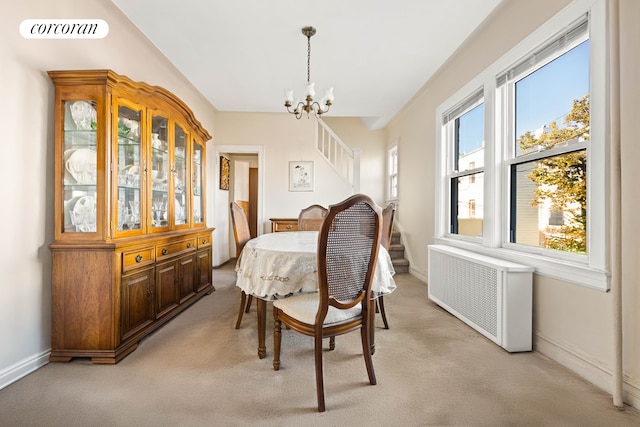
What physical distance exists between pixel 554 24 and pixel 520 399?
91.4 inches

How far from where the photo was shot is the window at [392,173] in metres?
6.07

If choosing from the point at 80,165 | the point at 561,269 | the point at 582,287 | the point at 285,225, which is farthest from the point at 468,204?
the point at 80,165

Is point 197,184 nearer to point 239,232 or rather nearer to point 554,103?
point 239,232

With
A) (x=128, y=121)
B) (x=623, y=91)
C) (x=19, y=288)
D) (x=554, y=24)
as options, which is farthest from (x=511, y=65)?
(x=19, y=288)

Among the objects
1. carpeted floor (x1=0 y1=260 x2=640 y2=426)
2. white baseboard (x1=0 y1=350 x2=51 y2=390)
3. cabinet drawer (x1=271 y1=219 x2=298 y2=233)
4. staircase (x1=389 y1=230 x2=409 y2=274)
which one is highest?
cabinet drawer (x1=271 y1=219 x2=298 y2=233)

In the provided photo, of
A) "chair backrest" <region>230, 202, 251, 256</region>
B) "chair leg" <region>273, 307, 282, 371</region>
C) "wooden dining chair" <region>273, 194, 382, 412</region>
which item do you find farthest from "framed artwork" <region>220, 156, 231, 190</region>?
"wooden dining chair" <region>273, 194, 382, 412</region>

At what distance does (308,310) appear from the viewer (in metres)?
1.70

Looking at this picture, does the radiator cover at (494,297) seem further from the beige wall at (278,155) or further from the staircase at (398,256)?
the beige wall at (278,155)

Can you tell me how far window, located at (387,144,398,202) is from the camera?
19.9ft

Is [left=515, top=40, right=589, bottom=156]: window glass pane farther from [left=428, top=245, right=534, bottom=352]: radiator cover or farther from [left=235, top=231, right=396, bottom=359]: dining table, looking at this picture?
[left=235, top=231, right=396, bottom=359]: dining table

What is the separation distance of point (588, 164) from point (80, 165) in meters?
3.17

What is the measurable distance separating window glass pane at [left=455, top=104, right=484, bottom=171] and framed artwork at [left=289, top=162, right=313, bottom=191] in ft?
8.02

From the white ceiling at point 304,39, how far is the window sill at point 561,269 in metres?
2.00

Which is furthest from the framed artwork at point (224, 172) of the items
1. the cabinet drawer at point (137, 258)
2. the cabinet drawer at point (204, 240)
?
the cabinet drawer at point (137, 258)
